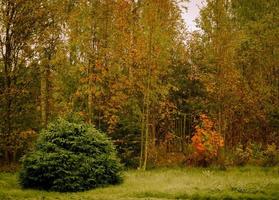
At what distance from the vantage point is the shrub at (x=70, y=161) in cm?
1800

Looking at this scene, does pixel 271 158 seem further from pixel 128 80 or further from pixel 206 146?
pixel 128 80

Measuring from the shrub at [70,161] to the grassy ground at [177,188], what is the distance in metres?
0.70

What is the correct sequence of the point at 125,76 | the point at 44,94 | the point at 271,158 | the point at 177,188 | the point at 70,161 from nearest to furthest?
the point at 177,188 → the point at 70,161 → the point at 271,158 → the point at 44,94 → the point at 125,76

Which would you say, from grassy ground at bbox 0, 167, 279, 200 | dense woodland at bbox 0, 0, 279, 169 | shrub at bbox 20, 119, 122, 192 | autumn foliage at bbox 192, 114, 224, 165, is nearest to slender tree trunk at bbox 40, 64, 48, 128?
dense woodland at bbox 0, 0, 279, 169

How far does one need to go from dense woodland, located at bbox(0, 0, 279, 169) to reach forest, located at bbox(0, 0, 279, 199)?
0.06 m

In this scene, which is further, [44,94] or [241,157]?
[44,94]

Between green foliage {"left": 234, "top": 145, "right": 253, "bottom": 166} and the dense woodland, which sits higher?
the dense woodland

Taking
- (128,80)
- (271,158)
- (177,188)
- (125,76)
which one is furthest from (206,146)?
(177,188)

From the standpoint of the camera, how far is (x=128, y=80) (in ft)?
85.1

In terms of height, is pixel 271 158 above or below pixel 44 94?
below

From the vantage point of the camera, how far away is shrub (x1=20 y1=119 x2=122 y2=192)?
17998 millimetres

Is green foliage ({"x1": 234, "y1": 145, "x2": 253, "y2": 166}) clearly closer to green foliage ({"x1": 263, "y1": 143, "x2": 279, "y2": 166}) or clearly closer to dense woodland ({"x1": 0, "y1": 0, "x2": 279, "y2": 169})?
dense woodland ({"x1": 0, "y1": 0, "x2": 279, "y2": 169})

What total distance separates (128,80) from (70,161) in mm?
8674

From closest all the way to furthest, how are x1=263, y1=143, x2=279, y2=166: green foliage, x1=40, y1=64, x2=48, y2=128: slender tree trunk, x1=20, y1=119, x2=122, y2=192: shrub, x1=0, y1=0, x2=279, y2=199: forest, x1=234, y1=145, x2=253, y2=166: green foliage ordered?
1. x1=20, y1=119, x2=122, y2=192: shrub
2. x1=0, y1=0, x2=279, y2=199: forest
3. x1=263, y1=143, x2=279, y2=166: green foliage
4. x1=40, y1=64, x2=48, y2=128: slender tree trunk
5. x1=234, y1=145, x2=253, y2=166: green foliage
